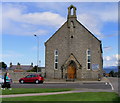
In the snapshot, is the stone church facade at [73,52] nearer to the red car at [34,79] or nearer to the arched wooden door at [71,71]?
the arched wooden door at [71,71]

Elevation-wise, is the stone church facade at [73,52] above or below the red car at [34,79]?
above

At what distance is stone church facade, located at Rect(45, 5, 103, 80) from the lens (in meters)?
39.9

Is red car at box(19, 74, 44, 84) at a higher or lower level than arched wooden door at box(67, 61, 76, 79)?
lower

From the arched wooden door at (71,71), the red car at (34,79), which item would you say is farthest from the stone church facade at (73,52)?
the red car at (34,79)

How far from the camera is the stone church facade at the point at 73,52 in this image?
39.9 m

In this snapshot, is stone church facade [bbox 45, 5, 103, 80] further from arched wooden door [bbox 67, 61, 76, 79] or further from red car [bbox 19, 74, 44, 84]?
red car [bbox 19, 74, 44, 84]

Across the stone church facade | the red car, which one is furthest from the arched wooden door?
the red car


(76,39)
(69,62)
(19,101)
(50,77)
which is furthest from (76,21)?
(19,101)

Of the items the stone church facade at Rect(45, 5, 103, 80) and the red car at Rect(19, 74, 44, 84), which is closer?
the red car at Rect(19, 74, 44, 84)

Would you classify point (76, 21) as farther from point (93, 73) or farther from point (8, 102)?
point (8, 102)

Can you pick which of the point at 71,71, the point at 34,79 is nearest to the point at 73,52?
the point at 71,71

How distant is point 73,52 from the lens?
40.6 m

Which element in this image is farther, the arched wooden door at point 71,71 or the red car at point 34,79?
the arched wooden door at point 71,71

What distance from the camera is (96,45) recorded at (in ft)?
131
